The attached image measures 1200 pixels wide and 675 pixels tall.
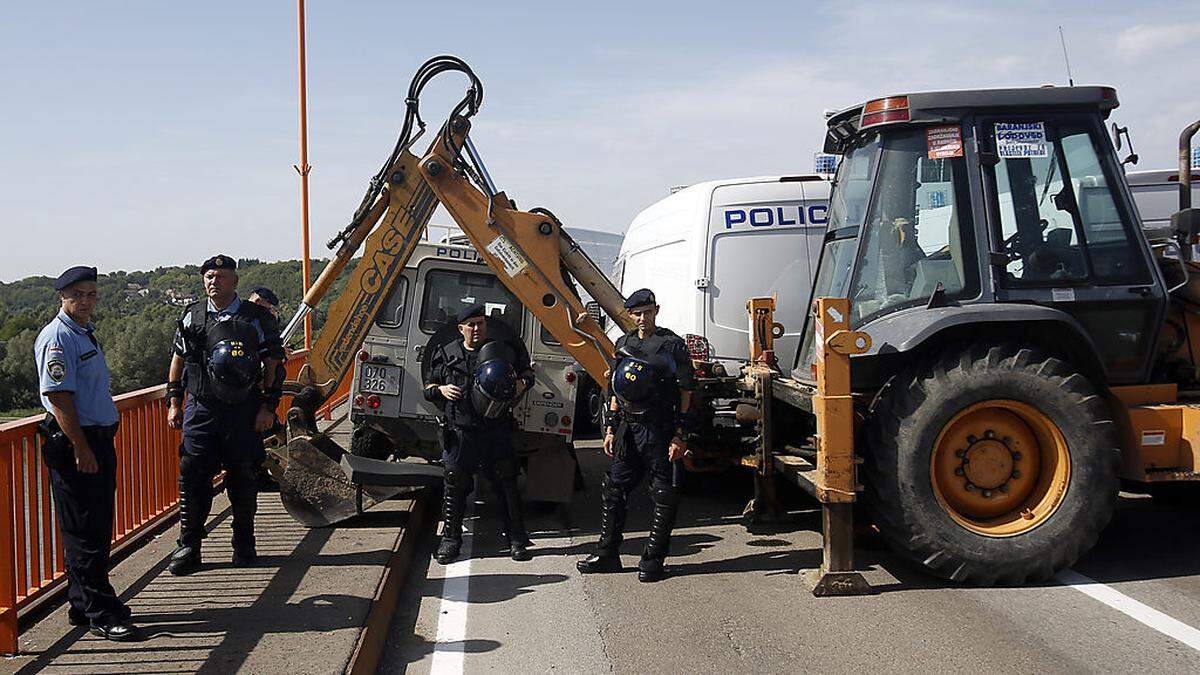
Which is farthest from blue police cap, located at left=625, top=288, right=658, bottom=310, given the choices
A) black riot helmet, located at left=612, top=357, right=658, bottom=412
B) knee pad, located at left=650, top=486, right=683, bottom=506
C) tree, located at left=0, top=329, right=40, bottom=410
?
tree, located at left=0, top=329, right=40, bottom=410

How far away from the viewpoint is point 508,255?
299 inches

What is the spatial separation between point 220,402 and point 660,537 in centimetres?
293

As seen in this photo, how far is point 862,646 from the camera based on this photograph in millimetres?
5059

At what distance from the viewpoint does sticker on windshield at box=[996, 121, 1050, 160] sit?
6.28m

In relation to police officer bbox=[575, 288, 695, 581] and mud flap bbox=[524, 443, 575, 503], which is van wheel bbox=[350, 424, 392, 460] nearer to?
mud flap bbox=[524, 443, 575, 503]

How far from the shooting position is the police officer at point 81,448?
4.76m

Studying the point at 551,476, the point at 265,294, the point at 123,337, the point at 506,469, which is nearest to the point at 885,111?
the point at 506,469

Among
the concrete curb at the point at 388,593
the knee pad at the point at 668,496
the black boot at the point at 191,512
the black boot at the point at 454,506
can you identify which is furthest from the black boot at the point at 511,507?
the black boot at the point at 191,512

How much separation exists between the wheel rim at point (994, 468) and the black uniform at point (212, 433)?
431 centimetres

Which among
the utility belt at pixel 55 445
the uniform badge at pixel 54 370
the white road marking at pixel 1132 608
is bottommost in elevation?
the white road marking at pixel 1132 608

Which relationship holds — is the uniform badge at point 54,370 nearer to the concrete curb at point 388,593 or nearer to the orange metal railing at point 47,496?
the orange metal railing at point 47,496

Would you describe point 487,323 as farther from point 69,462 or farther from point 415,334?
point 69,462

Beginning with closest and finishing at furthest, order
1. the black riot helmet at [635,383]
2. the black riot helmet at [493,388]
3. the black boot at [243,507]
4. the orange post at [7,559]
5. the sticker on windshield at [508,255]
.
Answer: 1. the orange post at [7,559]
2. the black boot at [243,507]
3. the black riot helmet at [635,383]
4. the black riot helmet at [493,388]
5. the sticker on windshield at [508,255]

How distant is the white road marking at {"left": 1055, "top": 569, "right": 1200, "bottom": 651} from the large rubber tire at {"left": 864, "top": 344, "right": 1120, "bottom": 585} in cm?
22
